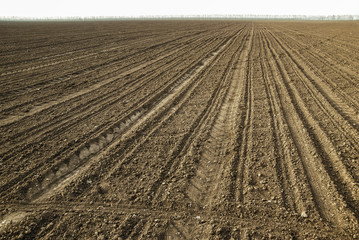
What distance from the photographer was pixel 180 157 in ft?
15.1

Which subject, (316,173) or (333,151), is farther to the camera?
(333,151)

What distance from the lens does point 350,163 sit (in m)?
4.19

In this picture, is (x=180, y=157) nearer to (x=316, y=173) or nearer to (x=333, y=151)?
(x=316, y=173)

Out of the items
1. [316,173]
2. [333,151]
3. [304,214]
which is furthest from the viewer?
[333,151]

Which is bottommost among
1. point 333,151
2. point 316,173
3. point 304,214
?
point 304,214

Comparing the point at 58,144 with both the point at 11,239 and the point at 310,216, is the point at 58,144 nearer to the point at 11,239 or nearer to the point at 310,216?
the point at 11,239

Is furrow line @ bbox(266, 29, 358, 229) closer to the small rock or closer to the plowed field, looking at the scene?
the plowed field

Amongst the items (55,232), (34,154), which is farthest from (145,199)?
(34,154)

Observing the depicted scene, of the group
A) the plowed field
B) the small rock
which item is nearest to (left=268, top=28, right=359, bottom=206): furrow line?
the plowed field

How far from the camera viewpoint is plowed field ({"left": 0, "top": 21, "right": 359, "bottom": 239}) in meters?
3.18

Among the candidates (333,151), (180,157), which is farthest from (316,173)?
(180,157)

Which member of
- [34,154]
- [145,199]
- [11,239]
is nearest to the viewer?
[11,239]

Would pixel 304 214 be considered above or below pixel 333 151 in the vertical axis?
below

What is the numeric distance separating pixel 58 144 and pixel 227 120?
14.3 ft
